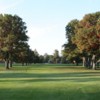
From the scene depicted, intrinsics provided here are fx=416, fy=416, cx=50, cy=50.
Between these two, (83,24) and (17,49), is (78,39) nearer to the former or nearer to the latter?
(83,24)

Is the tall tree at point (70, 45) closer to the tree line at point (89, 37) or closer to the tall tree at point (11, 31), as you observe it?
the tree line at point (89, 37)

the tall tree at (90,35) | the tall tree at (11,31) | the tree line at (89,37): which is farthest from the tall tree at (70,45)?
the tall tree at (11,31)

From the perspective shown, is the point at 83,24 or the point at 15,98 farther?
the point at 83,24

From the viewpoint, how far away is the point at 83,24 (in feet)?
342

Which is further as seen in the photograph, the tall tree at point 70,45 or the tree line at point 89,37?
the tall tree at point 70,45

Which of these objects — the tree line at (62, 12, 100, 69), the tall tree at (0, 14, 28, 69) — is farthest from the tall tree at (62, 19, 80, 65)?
the tall tree at (0, 14, 28, 69)

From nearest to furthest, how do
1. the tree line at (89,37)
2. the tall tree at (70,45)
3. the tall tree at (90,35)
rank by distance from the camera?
the tall tree at (90,35) → the tree line at (89,37) → the tall tree at (70,45)

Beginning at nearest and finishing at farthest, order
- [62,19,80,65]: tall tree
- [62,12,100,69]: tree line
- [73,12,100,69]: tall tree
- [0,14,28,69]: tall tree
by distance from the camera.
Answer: [73,12,100,69]: tall tree < [62,12,100,69]: tree line < [0,14,28,69]: tall tree < [62,19,80,65]: tall tree

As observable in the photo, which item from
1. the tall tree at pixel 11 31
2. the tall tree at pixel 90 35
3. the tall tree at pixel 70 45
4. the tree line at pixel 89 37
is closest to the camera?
the tall tree at pixel 90 35

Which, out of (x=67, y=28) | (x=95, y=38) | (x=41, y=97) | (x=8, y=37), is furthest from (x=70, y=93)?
(x=67, y=28)

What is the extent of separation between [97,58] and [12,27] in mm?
23141

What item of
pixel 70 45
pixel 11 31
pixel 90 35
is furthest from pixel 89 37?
pixel 70 45

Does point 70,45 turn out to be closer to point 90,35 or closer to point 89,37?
point 89,37

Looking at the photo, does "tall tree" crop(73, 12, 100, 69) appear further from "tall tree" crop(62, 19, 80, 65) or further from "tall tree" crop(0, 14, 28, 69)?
"tall tree" crop(62, 19, 80, 65)
